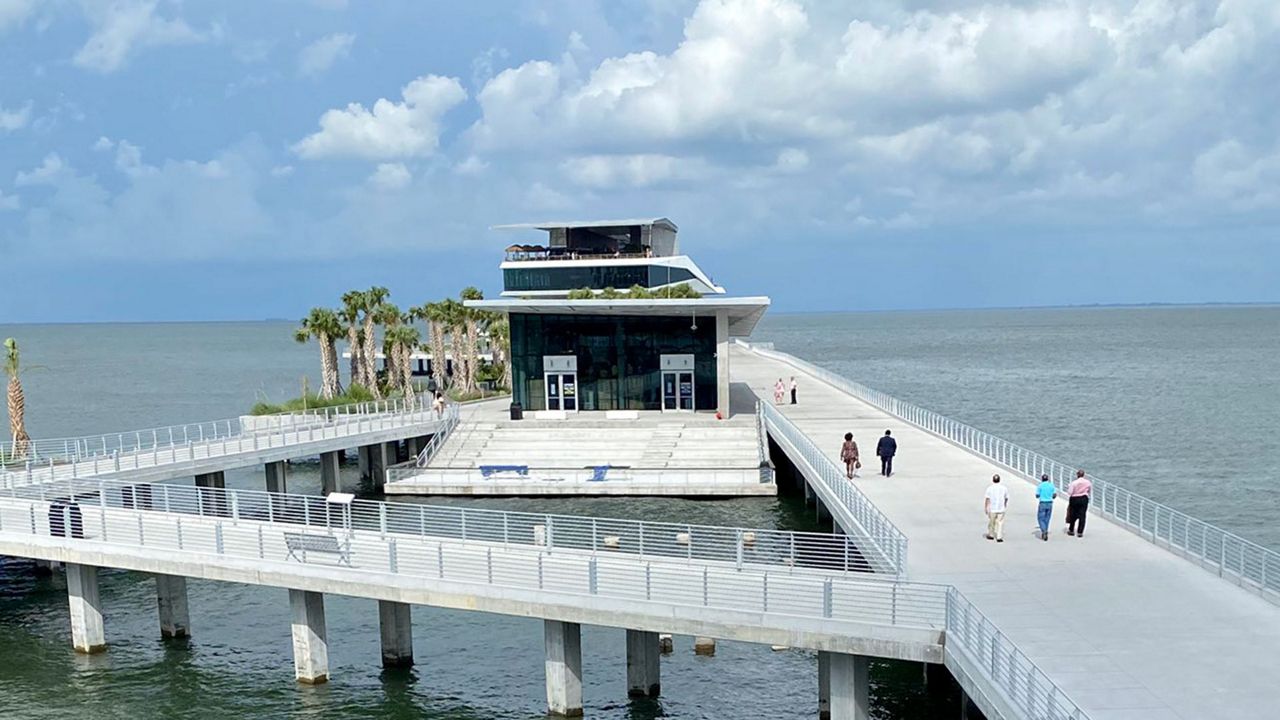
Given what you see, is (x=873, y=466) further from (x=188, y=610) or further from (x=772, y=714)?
(x=188, y=610)

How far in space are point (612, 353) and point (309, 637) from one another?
91.6ft

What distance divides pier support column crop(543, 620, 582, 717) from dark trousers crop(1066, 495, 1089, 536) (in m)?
9.73

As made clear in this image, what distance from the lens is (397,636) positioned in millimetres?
23219

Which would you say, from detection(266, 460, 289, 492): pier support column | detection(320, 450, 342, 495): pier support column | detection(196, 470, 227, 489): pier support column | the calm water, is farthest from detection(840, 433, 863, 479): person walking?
detection(320, 450, 342, 495): pier support column

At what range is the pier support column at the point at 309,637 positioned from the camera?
2209cm

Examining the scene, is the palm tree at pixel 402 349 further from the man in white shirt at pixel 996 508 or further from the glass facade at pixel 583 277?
the man in white shirt at pixel 996 508

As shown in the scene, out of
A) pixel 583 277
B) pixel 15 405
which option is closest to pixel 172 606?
pixel 15 405

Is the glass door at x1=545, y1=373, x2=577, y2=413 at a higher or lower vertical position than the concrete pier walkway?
higher

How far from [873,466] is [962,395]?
194 feet

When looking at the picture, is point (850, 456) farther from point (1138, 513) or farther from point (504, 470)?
point (504, 470)

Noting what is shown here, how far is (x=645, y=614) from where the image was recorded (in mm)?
18250

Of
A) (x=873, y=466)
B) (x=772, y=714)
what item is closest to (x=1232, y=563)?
(x=772, y=714)

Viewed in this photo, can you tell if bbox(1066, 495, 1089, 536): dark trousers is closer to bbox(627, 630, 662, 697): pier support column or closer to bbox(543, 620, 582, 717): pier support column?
bbox(627, 630, 662, 697): pier support column

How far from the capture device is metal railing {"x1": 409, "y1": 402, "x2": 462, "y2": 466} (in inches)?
1710
